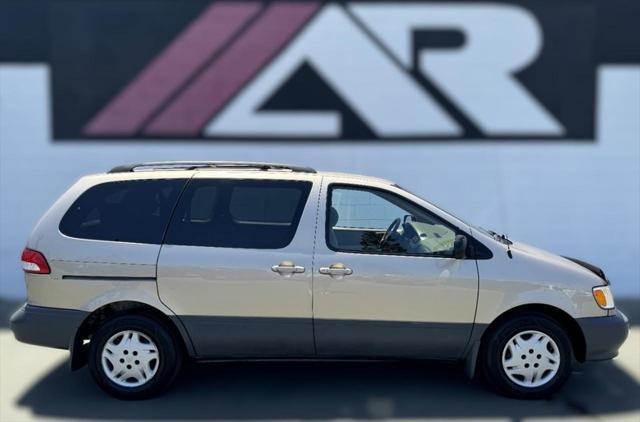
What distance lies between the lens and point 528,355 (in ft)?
15.3

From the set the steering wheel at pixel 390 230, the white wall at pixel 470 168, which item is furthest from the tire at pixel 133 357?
the white wall at pixel 470 168

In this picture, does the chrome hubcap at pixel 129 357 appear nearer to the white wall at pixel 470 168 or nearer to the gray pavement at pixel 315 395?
the gray pavement at pixel 315 395

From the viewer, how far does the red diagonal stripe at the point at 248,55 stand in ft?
26.4

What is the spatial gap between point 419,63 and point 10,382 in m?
5.64

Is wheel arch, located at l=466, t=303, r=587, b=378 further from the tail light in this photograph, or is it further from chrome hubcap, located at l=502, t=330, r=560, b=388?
the tail light

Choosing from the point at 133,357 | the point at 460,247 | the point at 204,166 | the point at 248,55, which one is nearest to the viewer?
the point at 460,247

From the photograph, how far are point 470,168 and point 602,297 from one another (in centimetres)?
364

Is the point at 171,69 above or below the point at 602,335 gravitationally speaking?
above

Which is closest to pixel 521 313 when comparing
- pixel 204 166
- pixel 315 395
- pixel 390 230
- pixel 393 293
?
pixel 393 293

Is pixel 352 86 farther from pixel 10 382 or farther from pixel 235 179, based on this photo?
pixel 10 382

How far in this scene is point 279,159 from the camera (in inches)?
320

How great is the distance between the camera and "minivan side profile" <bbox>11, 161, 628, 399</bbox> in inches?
179

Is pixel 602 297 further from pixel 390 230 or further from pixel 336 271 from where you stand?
pixel 336 271

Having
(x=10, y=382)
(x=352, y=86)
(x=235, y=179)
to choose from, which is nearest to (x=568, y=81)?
(x=352, y=86)
